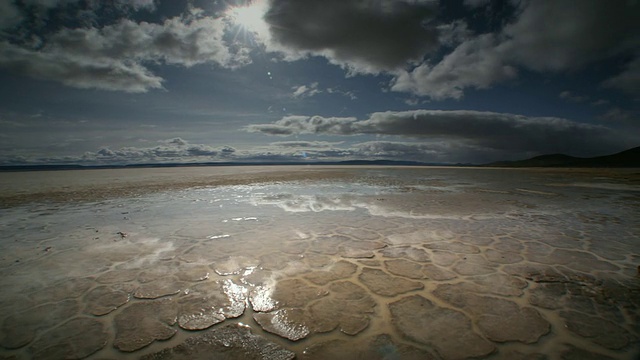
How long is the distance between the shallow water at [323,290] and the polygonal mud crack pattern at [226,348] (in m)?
0.02

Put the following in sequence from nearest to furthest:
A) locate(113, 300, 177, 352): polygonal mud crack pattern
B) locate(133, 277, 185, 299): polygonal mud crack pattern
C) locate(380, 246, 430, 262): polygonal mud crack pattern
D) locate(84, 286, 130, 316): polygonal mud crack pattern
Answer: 1. locate(113, 300, 177, 352): polygonal mud crack pattern
2. locate(84, 286, 130, 316): polygonal mud crack pattern
3. locate(133, 277, 185, 299): polygonal mud crack pattern
4. locate(380, 246, 430, 262): polygonal mud crack pattern

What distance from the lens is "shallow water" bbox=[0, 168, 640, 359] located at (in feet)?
9.75

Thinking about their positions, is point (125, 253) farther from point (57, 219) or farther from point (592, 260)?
point (592, 260)

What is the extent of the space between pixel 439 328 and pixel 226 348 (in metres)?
2.62

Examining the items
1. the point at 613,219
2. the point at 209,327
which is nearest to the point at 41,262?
the point at 209,327

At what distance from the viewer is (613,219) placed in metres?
8.87

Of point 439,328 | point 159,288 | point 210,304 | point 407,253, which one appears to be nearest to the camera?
point 439,328

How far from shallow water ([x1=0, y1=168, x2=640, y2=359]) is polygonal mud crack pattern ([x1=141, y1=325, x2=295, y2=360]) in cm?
2

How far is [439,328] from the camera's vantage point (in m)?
3.21

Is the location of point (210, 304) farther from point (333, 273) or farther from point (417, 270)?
point (417, 270)

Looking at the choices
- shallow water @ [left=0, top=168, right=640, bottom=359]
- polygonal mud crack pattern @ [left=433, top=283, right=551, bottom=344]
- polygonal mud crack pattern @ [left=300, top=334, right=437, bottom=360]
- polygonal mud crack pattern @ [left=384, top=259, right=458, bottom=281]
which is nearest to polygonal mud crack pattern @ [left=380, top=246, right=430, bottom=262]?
shallow water @ [left=0, top=168, right=640, bottom=359]

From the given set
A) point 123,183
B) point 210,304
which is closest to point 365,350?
point 210,304

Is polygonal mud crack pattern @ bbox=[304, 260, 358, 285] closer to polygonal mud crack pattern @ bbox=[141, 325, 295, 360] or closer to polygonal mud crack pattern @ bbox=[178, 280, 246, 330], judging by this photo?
polygonal mud crack pattern @ bbox=[178, 280, 246, 330]

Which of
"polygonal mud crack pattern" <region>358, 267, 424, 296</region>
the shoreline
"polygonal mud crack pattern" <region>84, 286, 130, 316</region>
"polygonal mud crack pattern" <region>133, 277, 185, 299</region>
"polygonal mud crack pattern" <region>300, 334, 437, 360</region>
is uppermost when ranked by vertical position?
"polygonal mud crack pattern" <region>358, 267, 424, 296</region>
